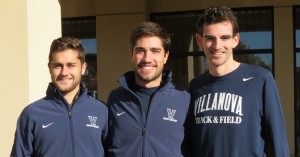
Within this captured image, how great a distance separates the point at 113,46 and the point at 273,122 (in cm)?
615

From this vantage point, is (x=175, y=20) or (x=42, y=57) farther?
(x=175, y=20)

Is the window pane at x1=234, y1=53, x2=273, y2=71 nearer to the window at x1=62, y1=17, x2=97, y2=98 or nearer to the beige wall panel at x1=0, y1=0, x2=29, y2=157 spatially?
the window at x1=62, y1=17, x2=97, y2=98

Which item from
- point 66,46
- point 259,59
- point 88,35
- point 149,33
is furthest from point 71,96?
point 88,35

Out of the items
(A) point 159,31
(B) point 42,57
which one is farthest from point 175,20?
(A) point 159,31

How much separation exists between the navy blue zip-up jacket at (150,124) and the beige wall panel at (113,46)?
553 centimetres

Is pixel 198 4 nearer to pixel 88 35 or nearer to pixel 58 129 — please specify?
pixel 88 35

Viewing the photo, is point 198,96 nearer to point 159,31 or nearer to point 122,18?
point 159,31

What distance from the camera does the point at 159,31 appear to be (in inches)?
118

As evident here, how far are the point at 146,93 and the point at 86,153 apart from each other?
0.58 metres

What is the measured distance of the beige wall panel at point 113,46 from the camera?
854cm

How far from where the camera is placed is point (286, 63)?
8.34 m

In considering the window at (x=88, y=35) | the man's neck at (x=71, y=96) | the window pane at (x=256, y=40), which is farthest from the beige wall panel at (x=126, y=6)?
the man's neck at (x=71, y=96)

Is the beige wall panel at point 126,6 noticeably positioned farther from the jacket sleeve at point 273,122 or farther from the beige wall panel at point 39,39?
the jacket sleeve at point 273,122

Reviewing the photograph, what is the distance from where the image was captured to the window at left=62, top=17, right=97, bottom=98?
31.1ft
